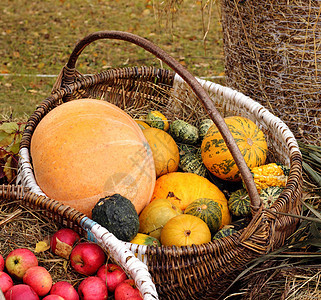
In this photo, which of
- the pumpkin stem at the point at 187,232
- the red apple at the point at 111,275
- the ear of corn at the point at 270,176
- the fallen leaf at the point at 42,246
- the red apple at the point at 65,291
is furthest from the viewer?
the ear of corn at the point at 270,176

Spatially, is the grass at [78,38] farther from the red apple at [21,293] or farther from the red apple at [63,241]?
the red apple at [21,293]

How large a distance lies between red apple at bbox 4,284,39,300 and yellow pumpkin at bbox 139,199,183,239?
28.4 inches

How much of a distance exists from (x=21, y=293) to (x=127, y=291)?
404 mm

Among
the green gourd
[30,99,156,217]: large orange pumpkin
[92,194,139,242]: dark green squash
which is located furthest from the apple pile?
the green gourd

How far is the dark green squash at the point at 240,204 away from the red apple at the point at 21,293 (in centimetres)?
114

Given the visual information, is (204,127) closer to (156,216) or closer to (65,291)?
(156,216)

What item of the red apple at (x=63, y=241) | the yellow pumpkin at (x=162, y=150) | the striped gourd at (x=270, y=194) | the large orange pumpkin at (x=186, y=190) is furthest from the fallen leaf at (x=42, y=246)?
the striped gourd at (x=270, y=194)

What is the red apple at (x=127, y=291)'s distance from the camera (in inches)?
62.4

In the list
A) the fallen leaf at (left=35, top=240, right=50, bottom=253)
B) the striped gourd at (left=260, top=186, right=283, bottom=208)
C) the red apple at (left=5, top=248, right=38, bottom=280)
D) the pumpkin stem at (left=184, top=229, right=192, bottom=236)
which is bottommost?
the striped gourd at (left=260, top=186, right=283, bottom=208)

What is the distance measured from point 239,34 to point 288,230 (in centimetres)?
187

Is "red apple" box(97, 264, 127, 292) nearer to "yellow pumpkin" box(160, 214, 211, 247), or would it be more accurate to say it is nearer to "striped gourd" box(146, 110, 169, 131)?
"yellow pumpkin" box(160, 214, 211, 247)

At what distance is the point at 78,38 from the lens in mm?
6219

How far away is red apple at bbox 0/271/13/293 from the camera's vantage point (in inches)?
61.0

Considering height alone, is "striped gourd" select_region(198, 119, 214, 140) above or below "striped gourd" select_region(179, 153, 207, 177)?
above
